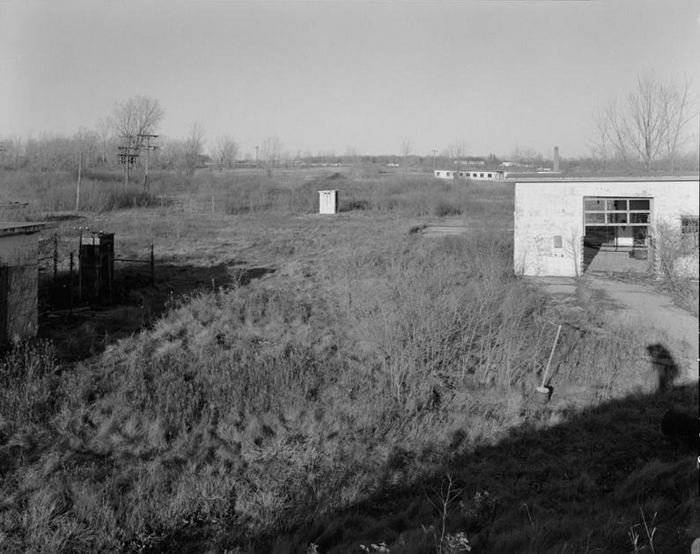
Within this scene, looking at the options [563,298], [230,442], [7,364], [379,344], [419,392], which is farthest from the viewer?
[563,298]

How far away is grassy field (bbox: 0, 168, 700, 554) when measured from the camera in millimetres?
5766

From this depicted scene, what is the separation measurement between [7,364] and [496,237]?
16638mm

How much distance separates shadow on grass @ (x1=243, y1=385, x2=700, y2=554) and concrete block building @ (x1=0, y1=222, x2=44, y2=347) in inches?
226

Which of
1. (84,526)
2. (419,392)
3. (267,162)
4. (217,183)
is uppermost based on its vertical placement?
(267,162)

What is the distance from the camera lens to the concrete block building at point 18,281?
375 inches

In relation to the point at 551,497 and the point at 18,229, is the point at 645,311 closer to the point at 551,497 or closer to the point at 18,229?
Result: the point at 551,497

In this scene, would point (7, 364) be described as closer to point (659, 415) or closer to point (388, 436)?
point (388, 436)

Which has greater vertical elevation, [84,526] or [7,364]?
[7,364]

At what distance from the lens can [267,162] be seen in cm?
9469

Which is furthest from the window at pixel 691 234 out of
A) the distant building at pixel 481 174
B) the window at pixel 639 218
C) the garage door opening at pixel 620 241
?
the distant building at pixel 481 174

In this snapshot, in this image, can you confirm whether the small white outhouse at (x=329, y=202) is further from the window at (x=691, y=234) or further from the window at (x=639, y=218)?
the window at (x=691, y=234)

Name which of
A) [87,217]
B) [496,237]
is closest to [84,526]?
[496,237]

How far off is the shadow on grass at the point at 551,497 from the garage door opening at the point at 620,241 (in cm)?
1049

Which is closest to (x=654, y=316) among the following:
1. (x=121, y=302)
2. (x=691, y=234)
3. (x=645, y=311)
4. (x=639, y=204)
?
(x=645, y=311)
